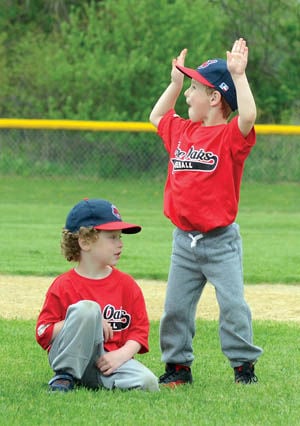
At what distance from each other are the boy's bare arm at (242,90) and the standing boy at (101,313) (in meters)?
0.69

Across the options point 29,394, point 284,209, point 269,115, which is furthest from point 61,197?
point 29,394

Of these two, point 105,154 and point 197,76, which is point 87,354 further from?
point 105,154

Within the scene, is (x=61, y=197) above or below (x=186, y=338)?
below

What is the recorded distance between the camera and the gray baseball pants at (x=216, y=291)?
538 centimetres

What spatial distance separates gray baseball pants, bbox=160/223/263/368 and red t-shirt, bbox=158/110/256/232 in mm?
94

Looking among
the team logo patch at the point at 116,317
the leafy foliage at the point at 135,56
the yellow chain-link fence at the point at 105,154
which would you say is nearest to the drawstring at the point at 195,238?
the team logo patch at the point at 116,317

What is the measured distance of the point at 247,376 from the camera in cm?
545

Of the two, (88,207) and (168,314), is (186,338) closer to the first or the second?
(168,314)

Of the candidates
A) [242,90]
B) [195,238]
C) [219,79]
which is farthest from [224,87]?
[195,238]

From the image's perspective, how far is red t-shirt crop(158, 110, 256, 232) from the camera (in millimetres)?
5352

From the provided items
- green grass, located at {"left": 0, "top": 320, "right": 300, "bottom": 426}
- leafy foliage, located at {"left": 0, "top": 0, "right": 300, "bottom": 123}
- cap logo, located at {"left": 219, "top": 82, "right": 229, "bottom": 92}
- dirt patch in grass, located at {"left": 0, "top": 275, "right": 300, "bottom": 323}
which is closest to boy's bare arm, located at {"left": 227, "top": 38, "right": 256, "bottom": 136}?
cap logo, located at {"left": 219, "top": 82, "right": 229, "bottom": 92}

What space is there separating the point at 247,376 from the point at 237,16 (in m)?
21.6

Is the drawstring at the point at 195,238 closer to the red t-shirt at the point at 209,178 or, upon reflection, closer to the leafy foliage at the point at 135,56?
the red t-shirt at the point at 209,178

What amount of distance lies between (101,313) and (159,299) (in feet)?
11.9
